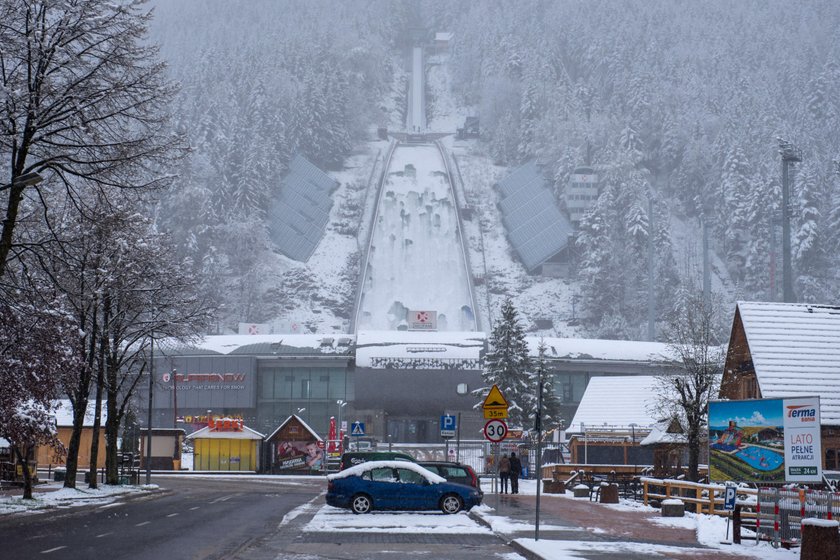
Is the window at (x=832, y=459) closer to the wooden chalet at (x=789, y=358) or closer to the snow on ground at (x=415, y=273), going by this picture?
the wooden chalet at (x=789, y=358)

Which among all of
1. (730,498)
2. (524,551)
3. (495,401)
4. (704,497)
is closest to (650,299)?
(704,497)

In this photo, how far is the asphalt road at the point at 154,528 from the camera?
19031 mm

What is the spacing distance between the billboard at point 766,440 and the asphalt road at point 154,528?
11187 millimetres

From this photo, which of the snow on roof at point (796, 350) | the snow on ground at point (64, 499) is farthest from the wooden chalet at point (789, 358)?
the snow on ground at point (64, 499)

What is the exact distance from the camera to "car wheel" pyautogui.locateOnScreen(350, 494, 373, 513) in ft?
101

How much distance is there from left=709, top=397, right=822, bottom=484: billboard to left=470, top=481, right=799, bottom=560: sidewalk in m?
1.64

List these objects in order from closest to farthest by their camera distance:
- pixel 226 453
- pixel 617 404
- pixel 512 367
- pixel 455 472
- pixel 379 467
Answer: pixel 379 467 → pixel 455 472 → pixel 617 404 → pixel 226 453 → pixel 512 367

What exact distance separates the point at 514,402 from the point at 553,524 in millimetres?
52438

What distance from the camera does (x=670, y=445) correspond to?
1964 inches

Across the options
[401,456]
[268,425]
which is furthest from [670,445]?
[268,425]

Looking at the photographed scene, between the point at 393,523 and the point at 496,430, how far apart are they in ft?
11.4

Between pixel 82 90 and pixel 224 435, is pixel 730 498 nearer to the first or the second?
pixel 82 90

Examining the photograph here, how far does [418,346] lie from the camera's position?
110812 mm

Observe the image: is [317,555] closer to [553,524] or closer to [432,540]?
[432,540]
